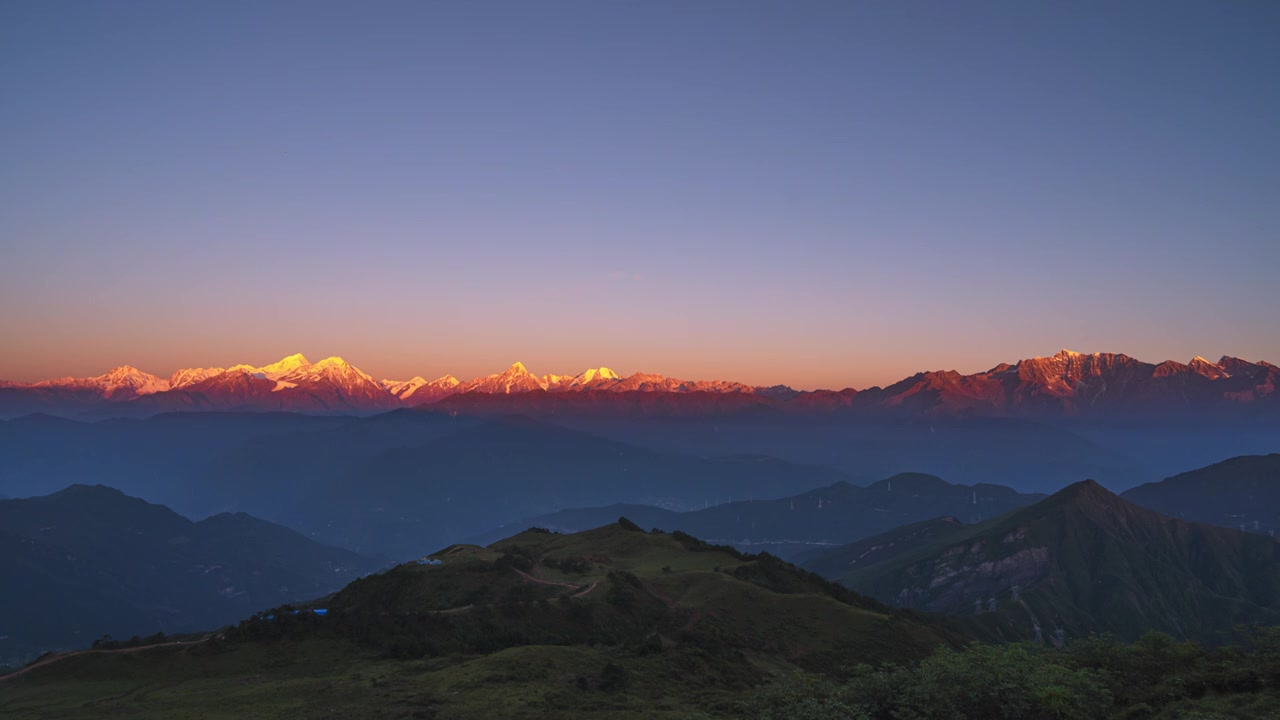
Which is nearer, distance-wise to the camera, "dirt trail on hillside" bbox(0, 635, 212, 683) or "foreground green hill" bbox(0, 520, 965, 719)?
"foreground green hill" bbox(0, 520, 965, 719)

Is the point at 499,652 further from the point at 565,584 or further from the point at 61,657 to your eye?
the point at 565,584

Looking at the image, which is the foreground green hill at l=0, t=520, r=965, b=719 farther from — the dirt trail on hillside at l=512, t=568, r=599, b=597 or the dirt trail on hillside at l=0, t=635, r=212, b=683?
the dirt trail on hillside at l=0, t=635, r=212, b=683

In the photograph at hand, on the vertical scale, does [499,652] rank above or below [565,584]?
above

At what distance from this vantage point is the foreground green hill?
60.5 metres

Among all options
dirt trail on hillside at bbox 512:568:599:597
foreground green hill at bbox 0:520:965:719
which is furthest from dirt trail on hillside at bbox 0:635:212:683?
dirt trail on hillside at bbox 512:568:599:597

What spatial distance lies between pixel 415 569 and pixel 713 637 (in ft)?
165

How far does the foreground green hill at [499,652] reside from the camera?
60525 mm

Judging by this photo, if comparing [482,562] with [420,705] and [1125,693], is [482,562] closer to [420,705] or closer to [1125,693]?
[420,705]

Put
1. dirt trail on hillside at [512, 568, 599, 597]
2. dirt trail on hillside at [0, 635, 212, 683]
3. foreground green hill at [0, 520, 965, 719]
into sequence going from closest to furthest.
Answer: foreground green hill at [0, 520, 965, 719] < dirt trail on hillside at [0, 635, 212, 683] < dirt trail on hillside at [512, 568, 599, 597]

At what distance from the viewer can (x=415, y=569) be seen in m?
116

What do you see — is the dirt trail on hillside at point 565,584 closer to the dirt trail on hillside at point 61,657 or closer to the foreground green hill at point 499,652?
the foreground green hill at point 499,652

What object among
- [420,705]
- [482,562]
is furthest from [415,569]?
[420,705]

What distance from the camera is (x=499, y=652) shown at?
73000 millimetres

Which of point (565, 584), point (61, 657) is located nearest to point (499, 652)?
point (61, 657)
